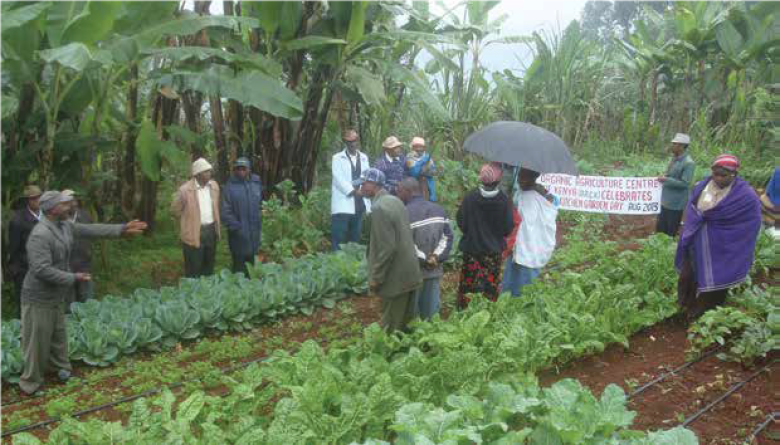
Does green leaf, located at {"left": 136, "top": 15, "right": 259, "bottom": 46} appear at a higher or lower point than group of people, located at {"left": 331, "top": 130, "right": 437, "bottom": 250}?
higher

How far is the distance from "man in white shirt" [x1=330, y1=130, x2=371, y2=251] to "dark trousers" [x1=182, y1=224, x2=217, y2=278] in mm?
1668

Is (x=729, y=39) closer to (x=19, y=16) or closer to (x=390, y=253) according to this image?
(x=390, y=253)

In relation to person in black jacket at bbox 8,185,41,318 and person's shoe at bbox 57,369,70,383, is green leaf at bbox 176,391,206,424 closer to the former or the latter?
person's shoe at bbox 57,369,70,383

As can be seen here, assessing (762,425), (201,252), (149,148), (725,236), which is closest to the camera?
(762,425)

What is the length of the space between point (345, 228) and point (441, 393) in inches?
190

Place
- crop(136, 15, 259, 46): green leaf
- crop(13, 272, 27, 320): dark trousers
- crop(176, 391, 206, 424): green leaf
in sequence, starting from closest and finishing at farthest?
1. crop(176, 391, 206, 424): green leaf
2. crop(13, 272, 27, 320): dark trousers
3. crop(136, 15, 259, 46): green leaf

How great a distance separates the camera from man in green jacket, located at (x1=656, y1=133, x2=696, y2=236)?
27.6 feet

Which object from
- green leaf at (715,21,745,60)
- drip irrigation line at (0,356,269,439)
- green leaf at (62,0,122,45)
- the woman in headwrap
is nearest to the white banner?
the woman in headwrap

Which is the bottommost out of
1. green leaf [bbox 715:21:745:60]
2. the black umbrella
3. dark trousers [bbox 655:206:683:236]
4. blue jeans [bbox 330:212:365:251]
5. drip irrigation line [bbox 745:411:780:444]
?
drip irrigation line [bbox 745:411:780:444]

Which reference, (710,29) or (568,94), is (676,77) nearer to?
(710,29)

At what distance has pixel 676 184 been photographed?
27.9 ft

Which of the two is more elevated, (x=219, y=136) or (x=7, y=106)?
(x=7, y=106)

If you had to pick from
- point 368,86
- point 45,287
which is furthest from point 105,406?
point 368,86

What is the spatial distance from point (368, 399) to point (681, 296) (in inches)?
155
